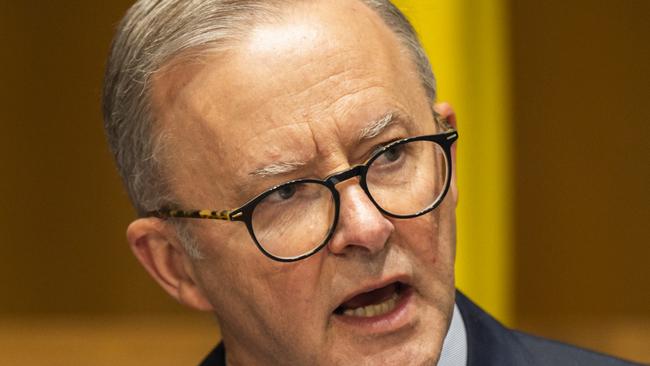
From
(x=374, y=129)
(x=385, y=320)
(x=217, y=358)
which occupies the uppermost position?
(x=374, y=129)

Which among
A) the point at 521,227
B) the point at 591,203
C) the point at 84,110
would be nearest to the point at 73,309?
the point at 84,110

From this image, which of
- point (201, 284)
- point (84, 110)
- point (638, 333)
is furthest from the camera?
point (84, 110)

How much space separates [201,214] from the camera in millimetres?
1693

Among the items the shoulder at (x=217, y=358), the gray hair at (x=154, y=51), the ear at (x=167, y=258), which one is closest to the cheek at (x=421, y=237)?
the gray hair at (x=154, y=51)

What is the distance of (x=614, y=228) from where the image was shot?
3477 millimetres

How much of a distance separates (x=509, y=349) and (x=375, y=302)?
27 cm

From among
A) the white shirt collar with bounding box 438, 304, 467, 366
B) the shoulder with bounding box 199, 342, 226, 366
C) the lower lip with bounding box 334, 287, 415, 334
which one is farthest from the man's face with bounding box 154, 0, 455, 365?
the shoulder with bounding box 199, 342, 226, 366

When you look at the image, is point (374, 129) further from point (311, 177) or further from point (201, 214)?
point (201, 214)

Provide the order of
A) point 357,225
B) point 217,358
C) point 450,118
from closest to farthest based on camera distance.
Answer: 1. point 357,225
2. point 450,118
3. point 217,358

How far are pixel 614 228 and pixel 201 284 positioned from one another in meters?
2.03

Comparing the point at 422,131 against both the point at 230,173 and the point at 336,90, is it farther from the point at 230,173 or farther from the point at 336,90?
the point at 230,173

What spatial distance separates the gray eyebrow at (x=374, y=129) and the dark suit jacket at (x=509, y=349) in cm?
37

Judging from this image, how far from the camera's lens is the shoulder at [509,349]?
5.70ft

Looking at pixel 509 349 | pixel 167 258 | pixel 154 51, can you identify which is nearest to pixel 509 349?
pixel 509 349
